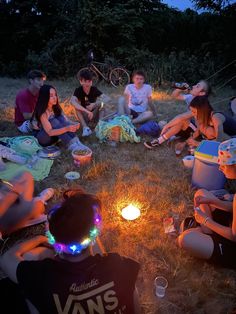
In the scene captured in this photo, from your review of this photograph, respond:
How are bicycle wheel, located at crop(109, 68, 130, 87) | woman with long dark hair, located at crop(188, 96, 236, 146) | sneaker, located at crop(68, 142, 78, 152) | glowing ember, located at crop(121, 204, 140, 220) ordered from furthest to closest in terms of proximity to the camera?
bicycle wheel, located at crop(109, 68, 130, 87) → sneaker, located at crop(68, 142, 78, 152) → woman with long dark hair, located at crop(188, 96, 236, 146) → glowing ember, located at crop(121, 204, 140, 220)

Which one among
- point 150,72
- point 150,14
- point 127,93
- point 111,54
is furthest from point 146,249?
point 150,14

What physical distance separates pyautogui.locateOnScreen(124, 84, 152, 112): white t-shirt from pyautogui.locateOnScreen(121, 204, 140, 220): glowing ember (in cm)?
278

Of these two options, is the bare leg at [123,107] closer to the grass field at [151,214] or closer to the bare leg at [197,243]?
the grass field at [151,214]

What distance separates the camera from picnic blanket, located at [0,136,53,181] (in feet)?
12.7

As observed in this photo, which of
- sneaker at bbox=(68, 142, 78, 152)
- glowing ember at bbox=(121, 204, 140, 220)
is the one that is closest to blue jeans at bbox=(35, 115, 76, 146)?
sneaker at bbox=(68, 142, 78, 152)

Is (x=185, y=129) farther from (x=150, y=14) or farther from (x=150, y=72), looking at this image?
(x=150, y=14)

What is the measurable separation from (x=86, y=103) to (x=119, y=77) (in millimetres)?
4214

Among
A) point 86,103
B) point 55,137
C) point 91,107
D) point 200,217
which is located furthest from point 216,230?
point 86,103

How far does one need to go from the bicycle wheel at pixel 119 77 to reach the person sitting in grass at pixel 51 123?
4905mm

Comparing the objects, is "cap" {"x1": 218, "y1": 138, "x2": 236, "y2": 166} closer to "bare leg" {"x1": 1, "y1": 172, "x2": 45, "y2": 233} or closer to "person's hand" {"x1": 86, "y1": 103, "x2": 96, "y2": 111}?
"bare leg" {"x1": 1, "y1": 172, "x2": 45, "y2": 233}

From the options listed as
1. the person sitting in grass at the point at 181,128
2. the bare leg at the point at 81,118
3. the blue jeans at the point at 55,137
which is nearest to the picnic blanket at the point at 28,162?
the blue jeans at the point at 55,137

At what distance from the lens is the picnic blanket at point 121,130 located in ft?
15.7

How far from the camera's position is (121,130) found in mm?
4824

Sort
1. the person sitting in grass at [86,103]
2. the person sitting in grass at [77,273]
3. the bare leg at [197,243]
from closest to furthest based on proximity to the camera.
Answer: the person sitting in grass at [77,273]
the bare leg at [197,243]
the person sitting in grass at [86,103]
